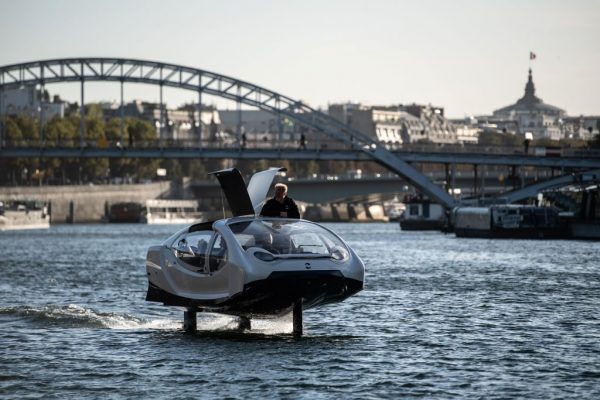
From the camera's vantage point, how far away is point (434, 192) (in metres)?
133

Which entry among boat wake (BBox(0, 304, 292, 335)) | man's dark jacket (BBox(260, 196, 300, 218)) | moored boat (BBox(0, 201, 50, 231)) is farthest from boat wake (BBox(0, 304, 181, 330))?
moored boat (BBox(0, 201, 50, 231))

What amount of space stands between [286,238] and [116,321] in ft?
21.2

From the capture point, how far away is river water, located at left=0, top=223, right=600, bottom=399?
75.3ft

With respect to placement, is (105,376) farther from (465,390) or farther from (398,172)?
(398,172)

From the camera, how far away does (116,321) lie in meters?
32.8

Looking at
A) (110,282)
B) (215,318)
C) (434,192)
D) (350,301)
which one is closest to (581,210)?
(434,192)

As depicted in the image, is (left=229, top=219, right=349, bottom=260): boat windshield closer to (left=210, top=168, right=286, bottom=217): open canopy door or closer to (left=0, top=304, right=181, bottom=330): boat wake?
(left=210, top=168, right=286, bottom=217): open canopy door

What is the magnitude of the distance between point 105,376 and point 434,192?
10996 cm

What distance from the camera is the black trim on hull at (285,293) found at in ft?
88.2

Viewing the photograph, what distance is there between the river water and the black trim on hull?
572 millimetres

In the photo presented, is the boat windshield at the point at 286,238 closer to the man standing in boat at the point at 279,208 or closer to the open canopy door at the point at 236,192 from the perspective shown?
the man standing in boat at the point at 279,208

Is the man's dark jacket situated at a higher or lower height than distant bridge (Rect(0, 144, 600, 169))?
lower

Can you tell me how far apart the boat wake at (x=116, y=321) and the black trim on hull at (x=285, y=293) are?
169 centimetres

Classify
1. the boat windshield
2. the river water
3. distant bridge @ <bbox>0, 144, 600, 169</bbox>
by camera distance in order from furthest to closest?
distant bridge @ <bbox>0, 144, 600, 169</bbox> < the boat windshield < the river water
